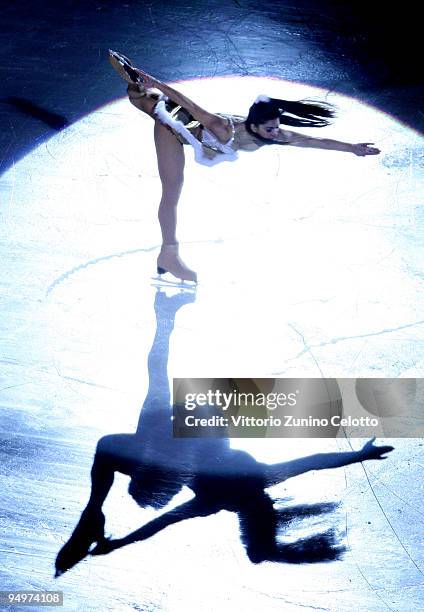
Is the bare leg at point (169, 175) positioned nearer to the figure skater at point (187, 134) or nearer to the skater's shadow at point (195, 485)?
the figure skater at point (187, 134)

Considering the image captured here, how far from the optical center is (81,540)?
3.28 m

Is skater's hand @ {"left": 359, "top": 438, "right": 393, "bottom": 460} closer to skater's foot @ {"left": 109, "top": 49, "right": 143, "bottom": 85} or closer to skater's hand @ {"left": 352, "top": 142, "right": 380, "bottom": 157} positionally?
skater's hand @ {"left": 352, "top": 142, "right": 380, "bottom": 157}

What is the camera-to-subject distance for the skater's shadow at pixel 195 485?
129 inches

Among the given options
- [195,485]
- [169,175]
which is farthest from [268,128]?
[195,485]

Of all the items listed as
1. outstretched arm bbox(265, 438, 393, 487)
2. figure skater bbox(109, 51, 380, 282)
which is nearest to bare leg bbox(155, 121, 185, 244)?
figure skater bbox(109, 51, 380, 282)

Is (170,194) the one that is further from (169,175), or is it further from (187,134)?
(187,134)

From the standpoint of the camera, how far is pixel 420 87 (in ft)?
18.2

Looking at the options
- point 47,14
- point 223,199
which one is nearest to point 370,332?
point 223,199

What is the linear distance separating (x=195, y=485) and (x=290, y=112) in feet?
7.77

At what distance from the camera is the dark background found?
5398 millimetres

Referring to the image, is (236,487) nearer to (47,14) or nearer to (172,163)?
(172,163)

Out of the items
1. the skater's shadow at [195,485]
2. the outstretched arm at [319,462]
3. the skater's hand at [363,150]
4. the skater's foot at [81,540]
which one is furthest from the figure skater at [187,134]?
the skater's foot at [81,540]

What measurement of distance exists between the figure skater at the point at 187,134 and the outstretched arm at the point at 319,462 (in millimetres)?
1235

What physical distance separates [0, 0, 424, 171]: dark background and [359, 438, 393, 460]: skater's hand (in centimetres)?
250
